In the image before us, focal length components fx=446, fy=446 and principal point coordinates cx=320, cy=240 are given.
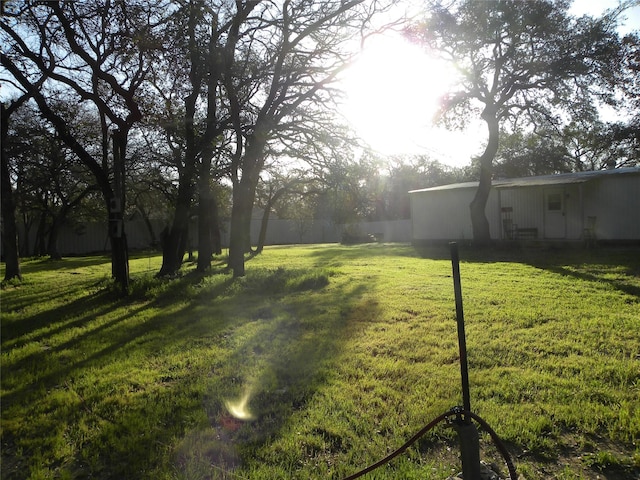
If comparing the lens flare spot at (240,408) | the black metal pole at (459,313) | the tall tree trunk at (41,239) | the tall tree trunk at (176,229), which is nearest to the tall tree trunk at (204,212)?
the tall tree trunk at (176,229)

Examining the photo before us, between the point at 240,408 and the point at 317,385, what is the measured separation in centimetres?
70

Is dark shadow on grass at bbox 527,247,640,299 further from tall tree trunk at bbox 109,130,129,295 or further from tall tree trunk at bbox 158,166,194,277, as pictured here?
tall tree trunk at bbox 109,130,129,295

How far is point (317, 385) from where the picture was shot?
3781 millimetres

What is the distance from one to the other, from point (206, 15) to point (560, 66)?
37.1 feet

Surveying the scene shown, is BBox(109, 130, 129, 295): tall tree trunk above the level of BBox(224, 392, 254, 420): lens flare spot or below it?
A: above

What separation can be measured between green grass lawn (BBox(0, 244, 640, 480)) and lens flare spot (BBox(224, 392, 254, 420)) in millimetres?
21

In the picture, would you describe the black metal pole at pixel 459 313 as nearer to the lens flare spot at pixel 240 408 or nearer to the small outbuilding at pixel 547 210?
the lens flare spot at pixel 240 408

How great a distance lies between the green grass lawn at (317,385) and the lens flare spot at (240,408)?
0.07 ft

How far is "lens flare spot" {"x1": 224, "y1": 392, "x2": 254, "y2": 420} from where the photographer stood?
3.27m

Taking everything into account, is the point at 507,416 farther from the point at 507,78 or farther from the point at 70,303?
the point at 507,78

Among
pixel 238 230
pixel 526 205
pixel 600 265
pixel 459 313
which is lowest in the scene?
pixel 600 265

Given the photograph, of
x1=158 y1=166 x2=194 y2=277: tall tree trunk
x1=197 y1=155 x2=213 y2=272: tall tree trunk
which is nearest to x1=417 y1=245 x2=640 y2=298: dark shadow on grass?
x1=197 y1=155 x2=213 y2=272: tall tree trunk

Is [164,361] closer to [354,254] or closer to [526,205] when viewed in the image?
[354,254]

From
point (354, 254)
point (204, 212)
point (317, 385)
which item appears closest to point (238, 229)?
point (204, 212)
